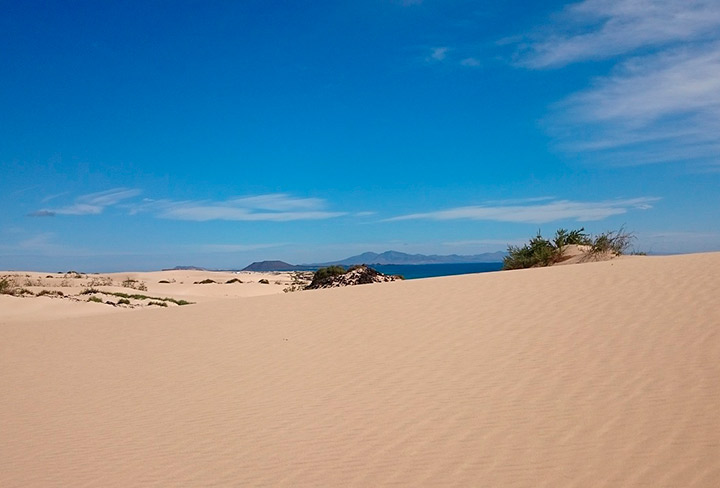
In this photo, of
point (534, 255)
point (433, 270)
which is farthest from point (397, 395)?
point (433, 270)

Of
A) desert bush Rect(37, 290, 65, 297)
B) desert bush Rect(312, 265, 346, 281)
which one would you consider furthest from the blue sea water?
desert bush Rect(37, 290, 65, 297)

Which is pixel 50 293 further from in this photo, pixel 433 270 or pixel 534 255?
pixel 433 270

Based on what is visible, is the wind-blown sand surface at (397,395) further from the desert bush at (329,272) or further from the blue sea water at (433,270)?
the blue sea water at (433,270)

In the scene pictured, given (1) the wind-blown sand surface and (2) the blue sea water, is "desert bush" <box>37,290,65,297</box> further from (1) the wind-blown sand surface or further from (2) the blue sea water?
(2) the blue sea water

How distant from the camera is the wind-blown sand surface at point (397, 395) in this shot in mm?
4496

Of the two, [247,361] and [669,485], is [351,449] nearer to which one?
[669,485]

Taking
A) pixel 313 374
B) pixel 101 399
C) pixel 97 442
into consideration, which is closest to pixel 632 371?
pixel 313 374

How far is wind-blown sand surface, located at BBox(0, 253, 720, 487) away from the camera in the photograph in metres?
4.50

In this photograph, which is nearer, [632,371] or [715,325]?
[632,371]

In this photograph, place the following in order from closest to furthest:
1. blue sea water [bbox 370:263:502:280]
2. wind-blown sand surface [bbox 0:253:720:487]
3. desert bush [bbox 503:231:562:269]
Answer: wind-blown sand surface [bbox 0:253:720:487] → desert bush [bbox 503:231:562:269] → blue sea water [bbox 370:263:502:280]

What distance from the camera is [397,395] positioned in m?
6.23

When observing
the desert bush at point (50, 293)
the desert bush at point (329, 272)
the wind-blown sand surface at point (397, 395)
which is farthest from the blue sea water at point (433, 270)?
the wind-blown sand surface at point (397, 395)

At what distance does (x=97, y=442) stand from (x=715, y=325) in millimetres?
8367

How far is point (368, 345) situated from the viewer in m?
8.62
